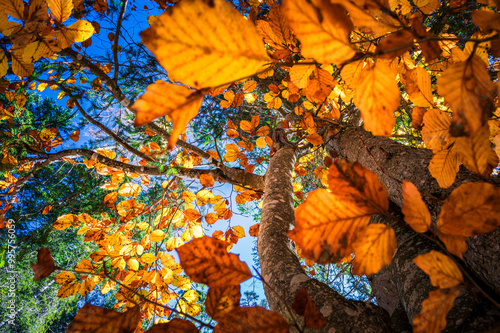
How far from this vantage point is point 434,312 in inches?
11.4

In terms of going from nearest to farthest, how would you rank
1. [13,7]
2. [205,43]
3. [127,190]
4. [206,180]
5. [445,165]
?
[205,43]
[445,165]
[13,7]
[206,180]
[127,190]

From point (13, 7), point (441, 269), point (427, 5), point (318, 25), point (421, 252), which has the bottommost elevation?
point (441, 269)

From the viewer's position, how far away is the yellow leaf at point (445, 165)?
0.51m

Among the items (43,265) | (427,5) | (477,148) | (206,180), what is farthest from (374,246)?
(206,180)

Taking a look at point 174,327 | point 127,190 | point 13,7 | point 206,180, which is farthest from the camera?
point 127,190

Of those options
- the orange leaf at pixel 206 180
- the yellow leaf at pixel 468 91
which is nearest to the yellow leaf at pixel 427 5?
the yellow leaf at pixel 468 91

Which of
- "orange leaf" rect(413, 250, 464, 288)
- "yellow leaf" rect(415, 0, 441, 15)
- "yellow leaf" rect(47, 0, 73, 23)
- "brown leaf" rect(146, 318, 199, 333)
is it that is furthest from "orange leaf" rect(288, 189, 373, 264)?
"yellow leaf" rect(47, 0, 73, 23)

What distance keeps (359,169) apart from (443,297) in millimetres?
208

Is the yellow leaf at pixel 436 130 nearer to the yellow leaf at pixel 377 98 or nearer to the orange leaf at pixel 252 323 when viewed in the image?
the yellow leaf at pixel 377 98

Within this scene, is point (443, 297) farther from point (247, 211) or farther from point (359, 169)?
point (247, 211)

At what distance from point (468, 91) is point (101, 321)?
2.18 feet

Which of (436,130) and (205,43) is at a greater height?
(436,130)

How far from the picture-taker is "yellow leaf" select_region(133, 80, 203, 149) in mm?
239

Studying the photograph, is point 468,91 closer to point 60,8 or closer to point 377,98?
point 377,98
